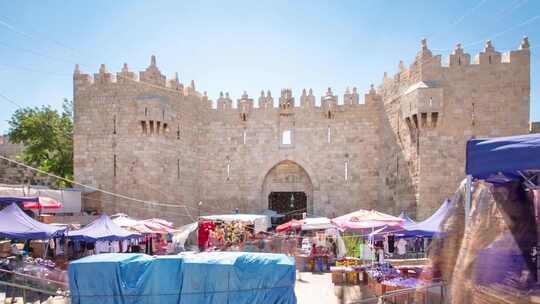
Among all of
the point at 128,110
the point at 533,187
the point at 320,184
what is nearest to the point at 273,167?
the point at 320,184

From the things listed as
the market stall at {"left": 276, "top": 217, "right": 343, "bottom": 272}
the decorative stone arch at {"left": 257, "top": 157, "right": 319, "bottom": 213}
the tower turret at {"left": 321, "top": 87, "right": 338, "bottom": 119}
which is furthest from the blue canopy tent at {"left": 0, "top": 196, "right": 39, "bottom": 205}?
the tower turret at {"left": 321, "top": 87, "right": 338, "bottom": 119}

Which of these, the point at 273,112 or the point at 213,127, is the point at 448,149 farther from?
the point at 213,127

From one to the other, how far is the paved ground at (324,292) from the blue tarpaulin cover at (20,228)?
5.56 meters

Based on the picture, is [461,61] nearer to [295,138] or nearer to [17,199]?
[295,138]

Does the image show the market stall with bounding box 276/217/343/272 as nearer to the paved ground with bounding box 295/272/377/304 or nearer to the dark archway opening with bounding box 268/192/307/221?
the paved ground with bounding box 295/272/377/304

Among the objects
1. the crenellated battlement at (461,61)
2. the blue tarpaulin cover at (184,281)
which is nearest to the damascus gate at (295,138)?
the crenellated battlement at (461,61)

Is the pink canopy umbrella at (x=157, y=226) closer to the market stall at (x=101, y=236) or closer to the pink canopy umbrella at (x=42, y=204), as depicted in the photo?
the market stall at (x=101, y=236)

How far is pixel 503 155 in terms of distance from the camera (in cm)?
396

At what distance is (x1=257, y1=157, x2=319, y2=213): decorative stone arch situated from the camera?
18.3 metres

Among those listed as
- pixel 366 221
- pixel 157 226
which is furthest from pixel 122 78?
pixel 366 221

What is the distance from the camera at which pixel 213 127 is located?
19.0 m

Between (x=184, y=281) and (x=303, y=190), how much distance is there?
43.3 ft

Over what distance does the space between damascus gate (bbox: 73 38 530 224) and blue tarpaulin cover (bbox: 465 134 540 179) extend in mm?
10046

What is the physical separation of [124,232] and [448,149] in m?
10.5
